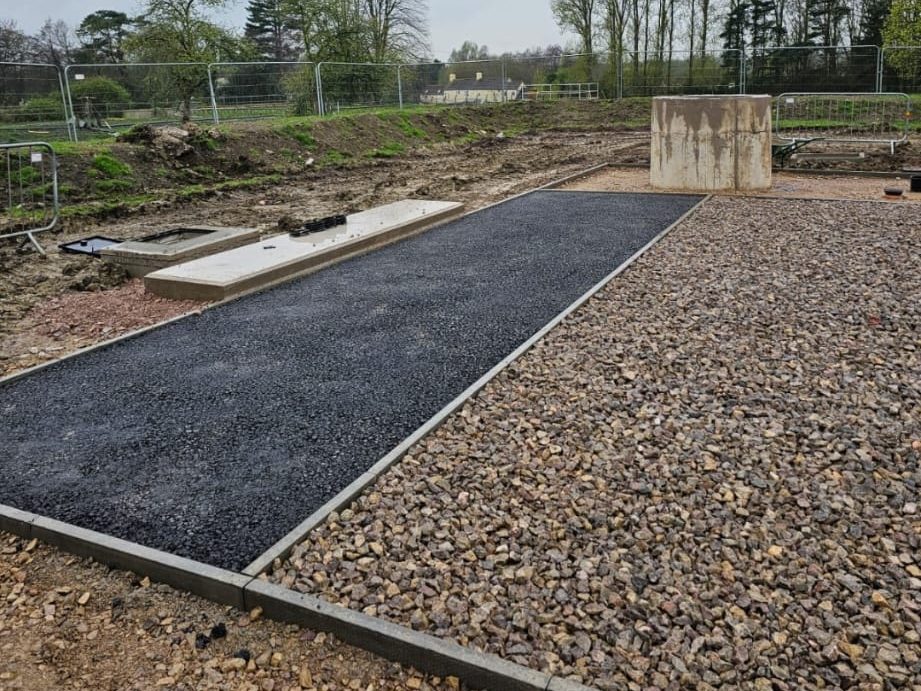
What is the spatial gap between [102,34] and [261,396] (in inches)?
1440

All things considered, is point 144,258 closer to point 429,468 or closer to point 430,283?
point 430,283

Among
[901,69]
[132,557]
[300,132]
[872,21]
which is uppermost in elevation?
[872,21]

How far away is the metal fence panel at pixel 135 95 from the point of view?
17.2 metres

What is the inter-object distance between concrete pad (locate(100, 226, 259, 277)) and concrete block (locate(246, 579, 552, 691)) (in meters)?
5.77

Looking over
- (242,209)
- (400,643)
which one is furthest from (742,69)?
(400,643)

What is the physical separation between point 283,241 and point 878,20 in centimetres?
3222

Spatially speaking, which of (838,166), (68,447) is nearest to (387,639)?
(68,447)

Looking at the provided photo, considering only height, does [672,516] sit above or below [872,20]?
below

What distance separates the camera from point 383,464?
392 cm

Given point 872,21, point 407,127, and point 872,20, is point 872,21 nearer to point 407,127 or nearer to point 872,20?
point 872,20

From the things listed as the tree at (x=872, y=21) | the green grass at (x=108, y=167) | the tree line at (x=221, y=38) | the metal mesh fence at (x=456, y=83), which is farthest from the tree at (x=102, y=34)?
the tree at (x=872, y=21)

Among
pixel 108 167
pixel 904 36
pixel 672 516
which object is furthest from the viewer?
pixel 904 36

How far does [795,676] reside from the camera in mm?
2482

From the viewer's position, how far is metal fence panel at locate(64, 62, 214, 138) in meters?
17.2
